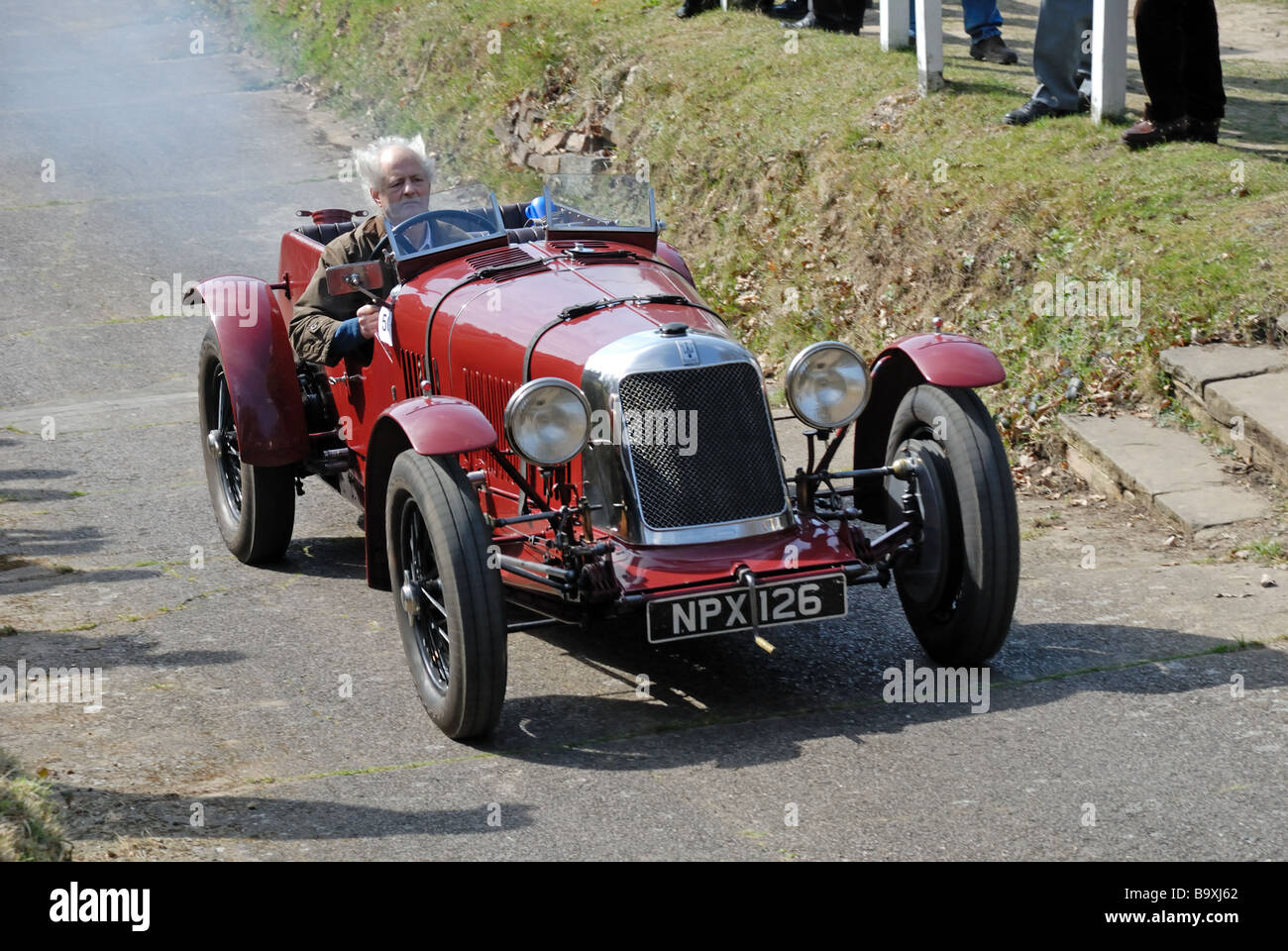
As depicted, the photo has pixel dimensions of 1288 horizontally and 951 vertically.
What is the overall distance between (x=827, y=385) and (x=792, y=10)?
29.1 feet

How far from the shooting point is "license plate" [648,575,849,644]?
4.59 m

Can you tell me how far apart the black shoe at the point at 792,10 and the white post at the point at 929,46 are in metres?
2.88

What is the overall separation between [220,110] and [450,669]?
15128 millimetres

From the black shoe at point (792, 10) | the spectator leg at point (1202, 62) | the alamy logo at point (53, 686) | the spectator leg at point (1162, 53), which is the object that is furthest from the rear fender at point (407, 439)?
the black shoe at point (792, 10)

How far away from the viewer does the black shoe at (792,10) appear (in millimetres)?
13148

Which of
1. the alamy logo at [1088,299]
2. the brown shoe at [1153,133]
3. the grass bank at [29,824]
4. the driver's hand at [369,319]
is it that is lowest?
the grass bank at [29,824]

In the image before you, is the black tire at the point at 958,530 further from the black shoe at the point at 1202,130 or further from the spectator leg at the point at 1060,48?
the spectator leg at the point at 1060,48

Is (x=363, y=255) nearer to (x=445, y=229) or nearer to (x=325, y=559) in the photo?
(x=445, y=229)

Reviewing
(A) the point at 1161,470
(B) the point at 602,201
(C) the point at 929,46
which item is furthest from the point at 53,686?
(C) the point at 929,46

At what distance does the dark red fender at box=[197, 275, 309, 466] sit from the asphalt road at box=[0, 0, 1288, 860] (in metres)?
0.61

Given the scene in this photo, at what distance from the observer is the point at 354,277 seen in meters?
6.14

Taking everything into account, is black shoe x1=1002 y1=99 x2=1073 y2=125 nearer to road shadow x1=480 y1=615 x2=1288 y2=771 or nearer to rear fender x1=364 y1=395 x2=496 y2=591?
road shadow x1=480 y1=615 x2=1288 y2=771
